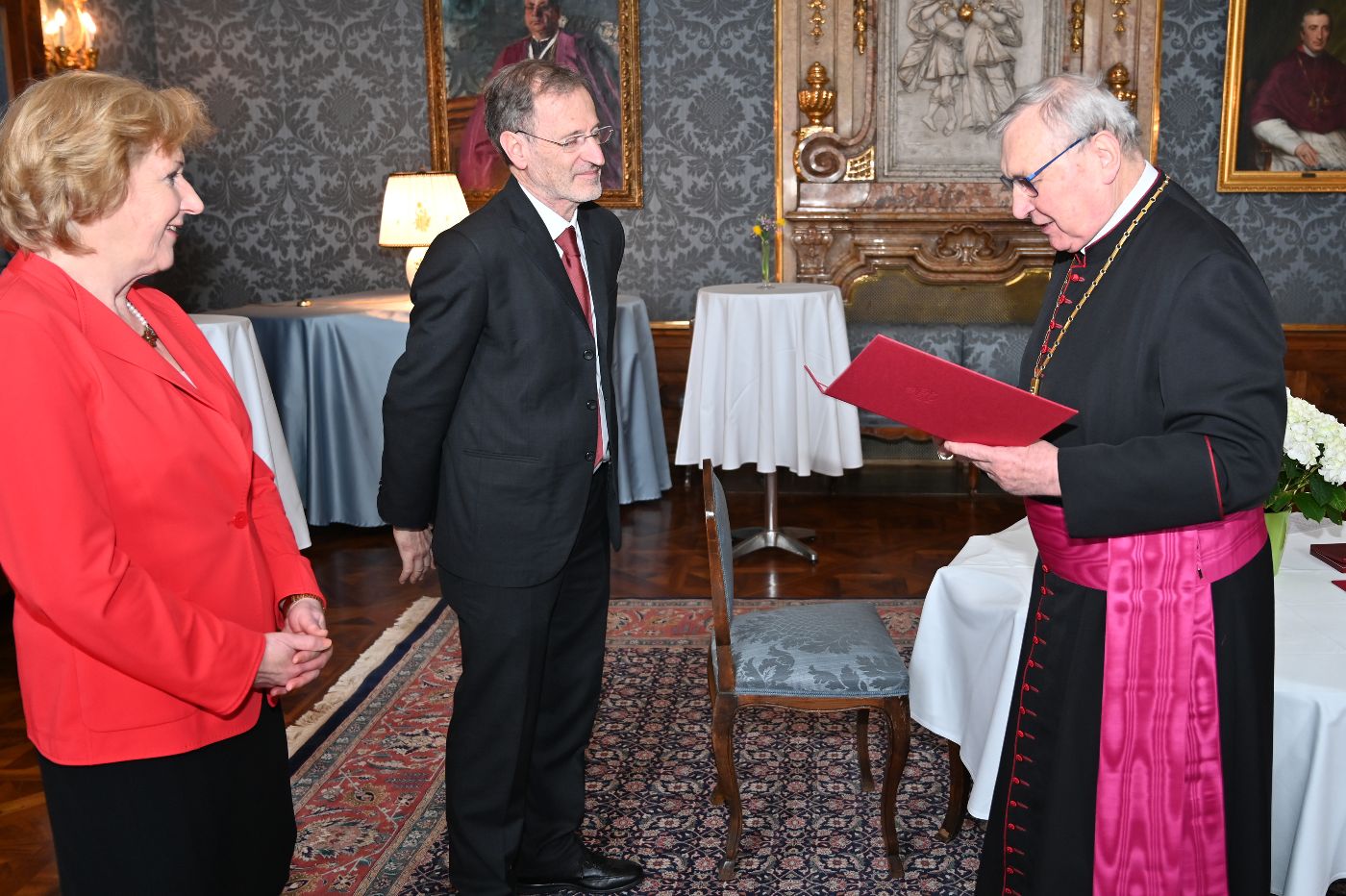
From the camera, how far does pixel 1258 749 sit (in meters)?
1.85

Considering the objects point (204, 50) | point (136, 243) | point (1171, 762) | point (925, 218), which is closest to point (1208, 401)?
point (1171, 762)

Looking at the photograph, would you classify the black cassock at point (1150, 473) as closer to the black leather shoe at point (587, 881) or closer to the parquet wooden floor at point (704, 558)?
the black leather shoe at point (587, 881)

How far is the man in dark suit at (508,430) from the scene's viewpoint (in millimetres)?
2266

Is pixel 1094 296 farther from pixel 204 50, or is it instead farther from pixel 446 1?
pixel 204 50

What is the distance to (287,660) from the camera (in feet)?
5.18

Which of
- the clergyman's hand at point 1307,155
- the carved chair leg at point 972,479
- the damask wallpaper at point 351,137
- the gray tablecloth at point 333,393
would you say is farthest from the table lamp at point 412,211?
the clergyman's hand at point 1307,155

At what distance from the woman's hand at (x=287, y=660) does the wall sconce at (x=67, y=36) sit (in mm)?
5421

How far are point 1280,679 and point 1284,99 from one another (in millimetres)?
6139

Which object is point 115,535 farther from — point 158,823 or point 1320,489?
point 1320,489

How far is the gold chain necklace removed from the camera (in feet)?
6.13

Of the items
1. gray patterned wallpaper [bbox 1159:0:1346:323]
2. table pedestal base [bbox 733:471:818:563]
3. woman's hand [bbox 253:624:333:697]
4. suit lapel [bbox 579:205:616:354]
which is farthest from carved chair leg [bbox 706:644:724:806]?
gray patterned wallpaper [bbox 1159:0:1346:323]

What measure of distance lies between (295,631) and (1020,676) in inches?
47.1

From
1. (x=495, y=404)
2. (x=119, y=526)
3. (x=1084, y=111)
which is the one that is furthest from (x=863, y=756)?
(x=119, y=526)

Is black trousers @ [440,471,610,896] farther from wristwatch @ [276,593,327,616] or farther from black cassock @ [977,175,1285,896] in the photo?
black cassock @ [977,175,1285,896]
